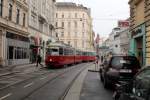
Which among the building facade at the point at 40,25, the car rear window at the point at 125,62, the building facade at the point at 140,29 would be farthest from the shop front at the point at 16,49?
the car rear window at the point at 125,62

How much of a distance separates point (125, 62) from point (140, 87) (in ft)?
30.3

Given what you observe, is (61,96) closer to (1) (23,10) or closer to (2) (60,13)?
(1) (23,10)

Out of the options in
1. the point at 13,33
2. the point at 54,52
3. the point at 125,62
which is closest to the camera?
the point at 125,62

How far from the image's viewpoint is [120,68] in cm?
1622

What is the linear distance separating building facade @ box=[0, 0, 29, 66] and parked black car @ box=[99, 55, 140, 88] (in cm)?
2313

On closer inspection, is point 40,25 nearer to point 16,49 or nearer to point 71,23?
point 16,49

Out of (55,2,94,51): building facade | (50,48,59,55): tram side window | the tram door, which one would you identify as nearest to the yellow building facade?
(50,48,59,55): tram side window

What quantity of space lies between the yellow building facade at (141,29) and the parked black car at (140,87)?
16191 millimetres

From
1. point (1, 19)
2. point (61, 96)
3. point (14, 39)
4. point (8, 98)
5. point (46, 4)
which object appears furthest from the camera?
point (46, 4)

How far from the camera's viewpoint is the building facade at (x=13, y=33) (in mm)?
39022

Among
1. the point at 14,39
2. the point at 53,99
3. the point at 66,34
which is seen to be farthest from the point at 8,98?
the point at 66,34

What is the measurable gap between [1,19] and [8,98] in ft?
83.8

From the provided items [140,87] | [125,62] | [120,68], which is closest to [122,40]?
[125,62]

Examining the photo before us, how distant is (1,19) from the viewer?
3816cm
